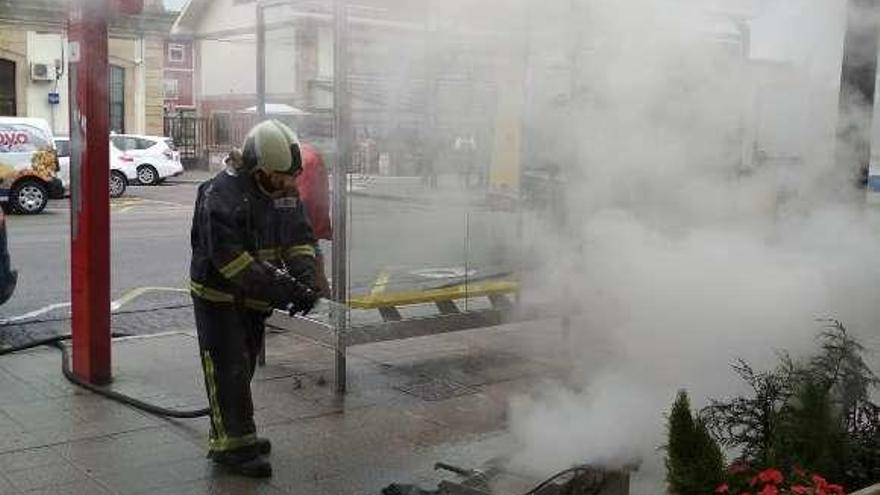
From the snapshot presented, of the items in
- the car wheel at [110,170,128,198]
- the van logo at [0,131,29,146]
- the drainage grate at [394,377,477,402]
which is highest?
the van logo at [0,131,29,146]

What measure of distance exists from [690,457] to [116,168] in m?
19.6

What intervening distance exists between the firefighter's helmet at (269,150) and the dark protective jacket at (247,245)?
10 centimetres

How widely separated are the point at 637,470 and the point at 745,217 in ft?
4.13

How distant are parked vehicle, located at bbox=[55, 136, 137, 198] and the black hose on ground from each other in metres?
11.3

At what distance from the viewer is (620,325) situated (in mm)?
4812

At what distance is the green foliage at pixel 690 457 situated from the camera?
3.14 m

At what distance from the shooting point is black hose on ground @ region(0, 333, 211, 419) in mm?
4898

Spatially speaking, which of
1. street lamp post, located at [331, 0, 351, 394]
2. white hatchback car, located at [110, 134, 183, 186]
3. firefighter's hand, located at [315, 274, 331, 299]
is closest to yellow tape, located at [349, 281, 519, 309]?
street lamp post, located at [331, 0, 351, 394]

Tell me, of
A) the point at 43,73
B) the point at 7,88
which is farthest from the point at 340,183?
the point at 7,88

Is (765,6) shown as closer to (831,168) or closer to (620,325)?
(831,168)

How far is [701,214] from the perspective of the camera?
4609mm

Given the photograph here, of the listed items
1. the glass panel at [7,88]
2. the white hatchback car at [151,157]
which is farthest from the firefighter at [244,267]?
the glass panel at [7,88]

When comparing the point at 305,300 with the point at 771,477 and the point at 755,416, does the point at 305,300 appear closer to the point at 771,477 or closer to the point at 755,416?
the point at 755,416

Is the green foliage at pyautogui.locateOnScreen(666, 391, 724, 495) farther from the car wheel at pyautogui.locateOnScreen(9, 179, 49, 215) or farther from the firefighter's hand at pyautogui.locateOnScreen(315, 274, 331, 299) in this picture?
the car wheel at pyautogui.locateOnScreen(9, 179, 49, 215)
